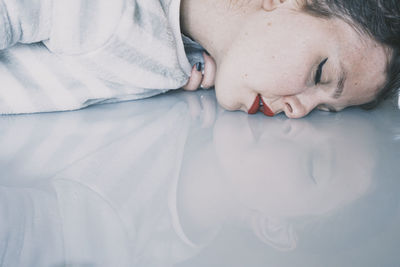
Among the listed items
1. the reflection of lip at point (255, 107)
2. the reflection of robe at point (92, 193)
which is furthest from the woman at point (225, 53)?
the reflection of robe at point (92, 193)

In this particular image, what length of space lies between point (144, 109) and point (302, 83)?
0.29 m

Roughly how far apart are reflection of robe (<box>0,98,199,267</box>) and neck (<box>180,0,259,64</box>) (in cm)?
25

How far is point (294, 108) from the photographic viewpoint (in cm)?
63

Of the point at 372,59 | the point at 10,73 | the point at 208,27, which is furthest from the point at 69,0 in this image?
the point at 372,59

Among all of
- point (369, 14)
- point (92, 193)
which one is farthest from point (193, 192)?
point (369, 14)

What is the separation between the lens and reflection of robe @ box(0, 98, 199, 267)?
10.9 inches

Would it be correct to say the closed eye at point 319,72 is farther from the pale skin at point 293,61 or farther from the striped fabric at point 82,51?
the striped fabric at point 82,51

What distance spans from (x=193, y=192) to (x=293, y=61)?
334 millimetres

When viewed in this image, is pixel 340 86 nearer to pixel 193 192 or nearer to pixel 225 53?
pixel 225 53

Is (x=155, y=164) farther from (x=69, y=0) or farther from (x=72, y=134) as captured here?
(x=69, y=0)

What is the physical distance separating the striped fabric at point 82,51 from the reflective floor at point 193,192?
0.05 meters

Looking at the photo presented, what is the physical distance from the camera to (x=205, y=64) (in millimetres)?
791

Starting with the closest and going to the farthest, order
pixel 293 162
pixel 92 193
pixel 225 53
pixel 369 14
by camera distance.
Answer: pixel 92 193, pixel 293 162, pixel 369 14, pixel 225 53

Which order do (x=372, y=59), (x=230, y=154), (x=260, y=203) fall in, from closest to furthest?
(x=260, y=203) → (x=230, y=154) → (x=372, y=59)
